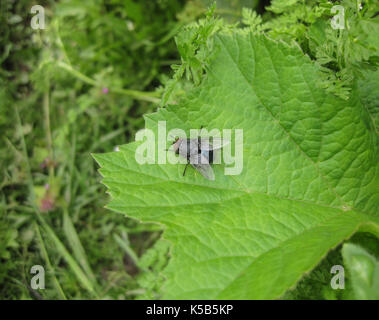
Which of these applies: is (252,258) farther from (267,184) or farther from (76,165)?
(76,165)

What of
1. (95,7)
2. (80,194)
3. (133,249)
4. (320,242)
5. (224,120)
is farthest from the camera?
(95,7)

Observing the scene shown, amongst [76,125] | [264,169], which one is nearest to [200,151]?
[264,169]

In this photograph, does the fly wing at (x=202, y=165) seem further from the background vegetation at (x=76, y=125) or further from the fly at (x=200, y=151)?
the background vegetation at (x=76, y=125)

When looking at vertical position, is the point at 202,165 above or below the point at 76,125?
below

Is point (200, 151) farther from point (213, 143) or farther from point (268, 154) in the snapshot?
point (268, 154)

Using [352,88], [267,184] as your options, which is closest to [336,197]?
[267,184]

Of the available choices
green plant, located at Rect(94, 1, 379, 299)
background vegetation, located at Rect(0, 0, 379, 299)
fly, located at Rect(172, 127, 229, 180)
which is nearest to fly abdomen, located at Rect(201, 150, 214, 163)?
fly, located at Rect(172, 127, 229, 180)

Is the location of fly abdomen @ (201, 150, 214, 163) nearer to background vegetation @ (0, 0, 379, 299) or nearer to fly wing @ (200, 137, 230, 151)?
fly wing @ (200, 137, 230, 151)
